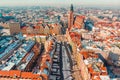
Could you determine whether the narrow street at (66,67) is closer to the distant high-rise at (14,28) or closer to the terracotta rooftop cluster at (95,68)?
the terracotta rooftop cluster at (95,68)

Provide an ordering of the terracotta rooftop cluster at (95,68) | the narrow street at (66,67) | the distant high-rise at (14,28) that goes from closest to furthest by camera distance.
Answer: the terracotta rooftop cluster at (95,68)
the narrow street at (66,67)
the distant high-rise at (14,28)

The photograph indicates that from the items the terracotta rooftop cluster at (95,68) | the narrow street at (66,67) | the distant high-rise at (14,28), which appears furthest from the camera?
the distant high-rise at (14,28)

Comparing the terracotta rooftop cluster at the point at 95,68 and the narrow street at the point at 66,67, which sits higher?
the terracotta rooftop cluster at the point at 95,68

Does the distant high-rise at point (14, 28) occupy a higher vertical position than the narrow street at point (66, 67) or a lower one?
higher

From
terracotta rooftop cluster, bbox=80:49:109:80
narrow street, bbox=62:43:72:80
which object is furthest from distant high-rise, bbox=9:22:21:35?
terracotta rooftop cluster, bbox=80:49:109:80

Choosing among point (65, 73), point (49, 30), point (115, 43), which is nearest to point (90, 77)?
point (65, 73)

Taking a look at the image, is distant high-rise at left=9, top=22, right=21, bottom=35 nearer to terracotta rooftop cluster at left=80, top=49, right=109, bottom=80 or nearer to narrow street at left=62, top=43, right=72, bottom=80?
narrow street at left=62, top=43, right=72, bottom=80

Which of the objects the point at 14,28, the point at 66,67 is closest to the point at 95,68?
the point at 66,67

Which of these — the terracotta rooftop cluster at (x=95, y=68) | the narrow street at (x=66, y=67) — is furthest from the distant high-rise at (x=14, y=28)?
the terracotta rooftop cluster at (x=95, y=68)

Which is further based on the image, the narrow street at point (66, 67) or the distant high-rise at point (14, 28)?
the distant high-rise at point (14, 28)

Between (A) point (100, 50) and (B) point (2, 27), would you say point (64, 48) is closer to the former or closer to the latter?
(A) point (100, 50)

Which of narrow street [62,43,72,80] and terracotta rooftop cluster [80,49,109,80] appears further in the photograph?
narrow street [62,43,72,80]

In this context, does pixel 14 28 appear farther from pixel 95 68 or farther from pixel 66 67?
pixel 95 68
